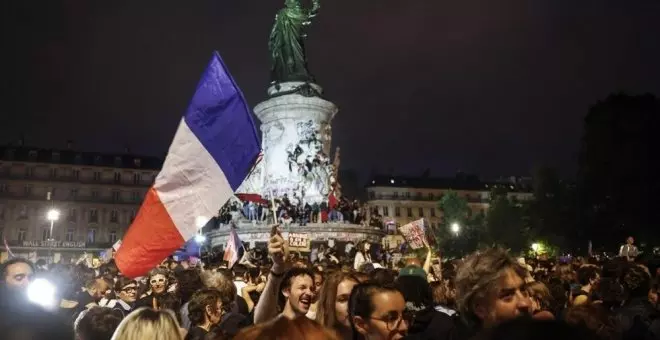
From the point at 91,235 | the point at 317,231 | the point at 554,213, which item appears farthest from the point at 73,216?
the point at 554,213

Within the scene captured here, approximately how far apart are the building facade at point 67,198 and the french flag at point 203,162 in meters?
75.3

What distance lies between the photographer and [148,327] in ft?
13.5

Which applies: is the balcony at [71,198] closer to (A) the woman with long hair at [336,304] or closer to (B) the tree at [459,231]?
(B) the tree at [459,231]

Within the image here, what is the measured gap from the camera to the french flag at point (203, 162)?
23.6 ft

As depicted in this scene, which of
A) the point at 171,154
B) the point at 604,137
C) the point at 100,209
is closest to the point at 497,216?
the point at 604,137

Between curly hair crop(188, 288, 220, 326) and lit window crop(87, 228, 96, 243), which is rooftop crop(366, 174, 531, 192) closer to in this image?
lit window crop(87, 228, 96, 243)

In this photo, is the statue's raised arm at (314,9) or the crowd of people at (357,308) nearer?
the crowd of people at (357,308)

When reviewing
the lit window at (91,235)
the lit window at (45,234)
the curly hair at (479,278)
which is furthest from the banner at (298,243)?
the lit window at (91,235)

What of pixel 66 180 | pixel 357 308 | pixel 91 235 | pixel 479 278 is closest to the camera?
pixel 357 308

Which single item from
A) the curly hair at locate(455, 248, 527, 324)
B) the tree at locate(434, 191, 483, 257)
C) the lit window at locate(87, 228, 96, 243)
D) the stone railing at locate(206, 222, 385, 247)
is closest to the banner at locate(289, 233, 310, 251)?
the curly hair at locate(455, 248, 527, 324)

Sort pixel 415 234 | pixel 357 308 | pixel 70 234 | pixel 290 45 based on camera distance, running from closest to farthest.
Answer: pixel 357 308, pixel 415 234, pixel 290 45, pixel 70 234

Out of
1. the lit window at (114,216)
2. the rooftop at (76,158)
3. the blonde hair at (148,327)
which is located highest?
the rooftop at (76,158)

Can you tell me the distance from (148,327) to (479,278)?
2.70m

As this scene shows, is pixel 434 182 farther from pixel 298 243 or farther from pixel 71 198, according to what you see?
pixel 298 243
